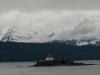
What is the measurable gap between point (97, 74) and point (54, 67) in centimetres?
4957

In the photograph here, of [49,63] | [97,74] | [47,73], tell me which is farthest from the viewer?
[49,63]

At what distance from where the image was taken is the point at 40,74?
15400 cm

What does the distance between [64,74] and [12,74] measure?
15.3 metres

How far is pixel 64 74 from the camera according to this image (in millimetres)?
151500

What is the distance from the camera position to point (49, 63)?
194125 mm

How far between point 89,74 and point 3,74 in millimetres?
24429

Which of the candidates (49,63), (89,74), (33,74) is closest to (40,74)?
(33,74)

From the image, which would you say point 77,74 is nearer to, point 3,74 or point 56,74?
point 56,74

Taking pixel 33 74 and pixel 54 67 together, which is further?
pixel 54 67

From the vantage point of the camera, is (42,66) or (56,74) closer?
(56,74)

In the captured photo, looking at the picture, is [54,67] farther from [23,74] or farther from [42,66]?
[23,74]

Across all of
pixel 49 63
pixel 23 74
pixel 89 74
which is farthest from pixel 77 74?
pixel 49 63

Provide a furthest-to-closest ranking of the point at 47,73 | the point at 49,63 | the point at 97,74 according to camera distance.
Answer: the point at 49,63 → the point at 47,73 → the point at 97,74

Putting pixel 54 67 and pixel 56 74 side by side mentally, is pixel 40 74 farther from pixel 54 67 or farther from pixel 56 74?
pixel 54 67
